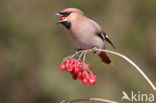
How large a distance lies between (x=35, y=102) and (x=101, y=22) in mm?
1743

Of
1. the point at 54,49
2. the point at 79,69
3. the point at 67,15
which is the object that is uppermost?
the point at 67,15

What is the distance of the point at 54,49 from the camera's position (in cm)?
634

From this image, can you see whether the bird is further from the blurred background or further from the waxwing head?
the blurred background

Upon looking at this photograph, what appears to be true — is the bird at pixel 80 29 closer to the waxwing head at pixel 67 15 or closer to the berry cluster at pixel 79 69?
the waxwing head at pixel 67 15

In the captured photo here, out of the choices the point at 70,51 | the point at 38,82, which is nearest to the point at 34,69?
the point at 38,82

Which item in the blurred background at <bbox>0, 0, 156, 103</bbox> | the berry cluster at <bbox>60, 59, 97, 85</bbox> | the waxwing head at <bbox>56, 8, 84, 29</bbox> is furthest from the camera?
the blurred background at <bbox>0, 0, 156, 103</bbox>

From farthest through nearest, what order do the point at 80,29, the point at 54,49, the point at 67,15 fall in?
the point at 54,49 < the point at 80,29 < the point at 67,15

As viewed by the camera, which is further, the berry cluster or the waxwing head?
the waxwing head

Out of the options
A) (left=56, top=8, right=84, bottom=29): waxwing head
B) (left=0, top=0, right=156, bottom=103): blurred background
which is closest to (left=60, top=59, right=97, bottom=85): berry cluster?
(left=56, top=8, right=84, bottom=29): waxwing head

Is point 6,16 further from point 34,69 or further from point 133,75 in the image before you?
point 133,75

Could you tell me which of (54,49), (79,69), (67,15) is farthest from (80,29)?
(54,49)

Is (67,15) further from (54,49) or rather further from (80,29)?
(54,49)

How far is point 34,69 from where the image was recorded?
21.2ft

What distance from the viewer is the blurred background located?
6.16m
